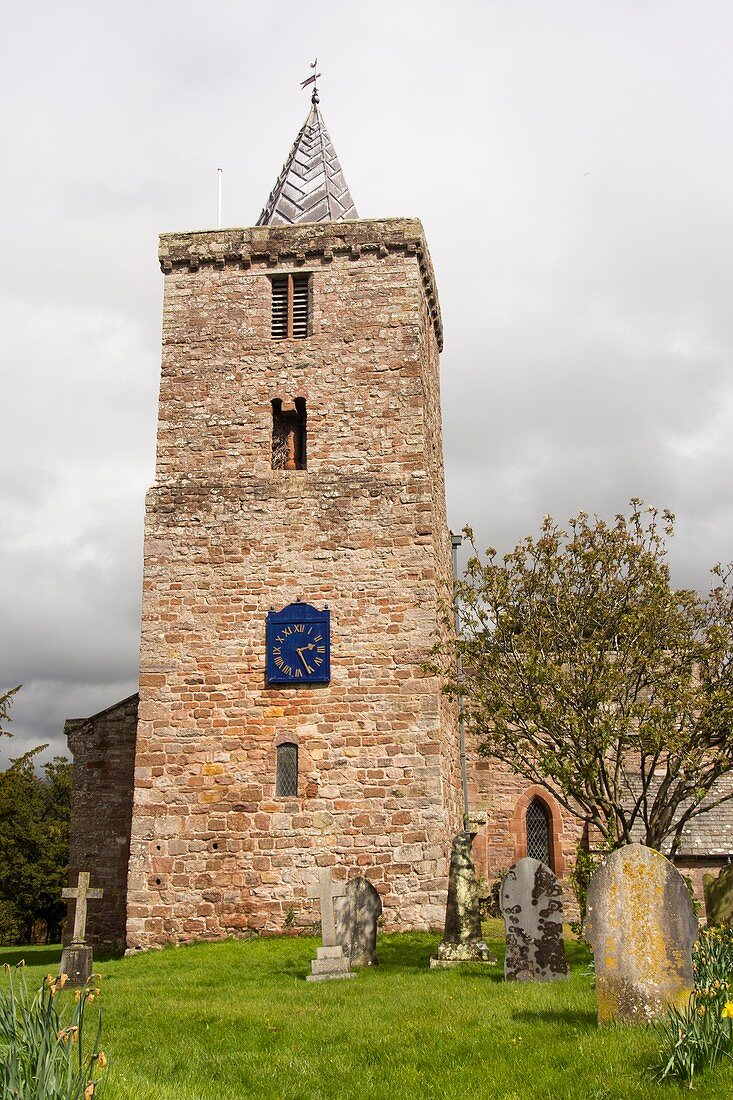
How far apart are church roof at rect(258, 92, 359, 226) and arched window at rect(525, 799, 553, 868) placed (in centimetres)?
1431

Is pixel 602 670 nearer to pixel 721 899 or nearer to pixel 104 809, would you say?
pixel 721 899

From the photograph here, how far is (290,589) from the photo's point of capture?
57.3 ft

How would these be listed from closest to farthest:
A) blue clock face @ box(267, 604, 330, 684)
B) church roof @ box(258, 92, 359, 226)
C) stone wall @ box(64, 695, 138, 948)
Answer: blue clock face @ box(267, 604, 330, 684), stone wall @ box(64, 695, 138, 948), church roof @ box(258, 92, 359, 226)

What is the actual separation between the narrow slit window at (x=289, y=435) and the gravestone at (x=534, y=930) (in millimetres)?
10002

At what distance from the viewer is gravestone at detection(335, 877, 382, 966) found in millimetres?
12828

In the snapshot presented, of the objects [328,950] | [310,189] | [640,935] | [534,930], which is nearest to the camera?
[640,935]

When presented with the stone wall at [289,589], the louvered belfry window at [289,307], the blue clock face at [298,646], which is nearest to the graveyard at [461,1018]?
the stone wall at [289,589]

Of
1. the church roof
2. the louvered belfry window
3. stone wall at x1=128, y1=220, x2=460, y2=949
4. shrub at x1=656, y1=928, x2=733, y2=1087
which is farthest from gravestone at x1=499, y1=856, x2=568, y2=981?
the church roof

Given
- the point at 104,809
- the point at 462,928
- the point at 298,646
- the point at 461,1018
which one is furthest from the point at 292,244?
the point at 461,1018

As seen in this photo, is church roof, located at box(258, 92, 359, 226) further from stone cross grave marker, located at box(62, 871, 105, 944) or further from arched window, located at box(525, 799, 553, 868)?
stone cross grave marker, located at box(62, 871, 105, 944)

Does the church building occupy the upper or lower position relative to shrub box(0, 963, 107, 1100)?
upper

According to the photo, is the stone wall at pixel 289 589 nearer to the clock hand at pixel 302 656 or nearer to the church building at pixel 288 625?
the church building at pixel 288 625

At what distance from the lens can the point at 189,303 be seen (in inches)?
781

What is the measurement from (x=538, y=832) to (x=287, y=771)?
271 inches
